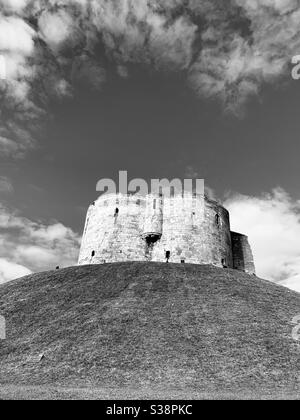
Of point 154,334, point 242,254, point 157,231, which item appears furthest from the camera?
point 242,254

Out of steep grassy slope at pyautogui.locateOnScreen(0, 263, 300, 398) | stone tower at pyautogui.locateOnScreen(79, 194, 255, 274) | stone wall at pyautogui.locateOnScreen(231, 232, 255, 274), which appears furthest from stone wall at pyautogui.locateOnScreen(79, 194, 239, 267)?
steep grassy slope at pyautogui.locateOnScreen(0, 263, 300, 398)

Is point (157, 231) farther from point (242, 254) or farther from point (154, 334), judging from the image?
point (154, 334)

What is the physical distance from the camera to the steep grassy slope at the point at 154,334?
1539 cm

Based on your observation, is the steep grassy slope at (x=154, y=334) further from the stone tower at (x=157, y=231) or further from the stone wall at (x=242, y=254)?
the stone wall at (x=242, y=254)

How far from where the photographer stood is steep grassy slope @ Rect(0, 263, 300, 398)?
1539 cm

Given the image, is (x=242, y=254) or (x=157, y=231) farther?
(x=242, y=254)

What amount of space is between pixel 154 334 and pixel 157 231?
2538cm

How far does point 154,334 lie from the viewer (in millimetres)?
19391

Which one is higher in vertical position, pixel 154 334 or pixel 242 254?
pixel 242 254

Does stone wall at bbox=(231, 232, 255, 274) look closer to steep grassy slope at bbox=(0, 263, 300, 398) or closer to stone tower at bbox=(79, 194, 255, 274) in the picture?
stone tower at bbox=(79, 194, 255, 274)

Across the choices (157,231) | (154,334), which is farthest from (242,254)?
(154,334)

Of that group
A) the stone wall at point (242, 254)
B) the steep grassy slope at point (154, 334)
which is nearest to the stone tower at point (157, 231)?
the stone wall at point (242, 254)

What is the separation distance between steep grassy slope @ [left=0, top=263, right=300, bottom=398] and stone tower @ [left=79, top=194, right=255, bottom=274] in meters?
12.0
